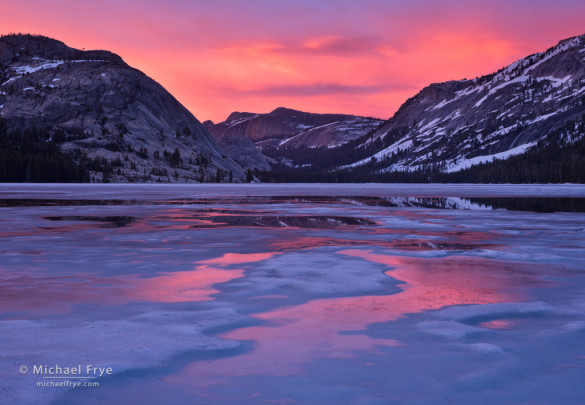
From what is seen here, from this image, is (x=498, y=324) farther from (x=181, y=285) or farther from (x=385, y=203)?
(x=385, y=203)

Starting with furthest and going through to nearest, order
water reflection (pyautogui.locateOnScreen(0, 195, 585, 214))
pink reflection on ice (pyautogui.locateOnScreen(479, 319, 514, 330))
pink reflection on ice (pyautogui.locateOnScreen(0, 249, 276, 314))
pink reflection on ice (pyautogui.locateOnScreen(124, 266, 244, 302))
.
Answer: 1. water reflection (pyautogui.locateOnScreen(0, 195, 585, 214))
2. pink reflection on ice (pyautogui.locateOnScreen(124, 266, 244, 302))
3. pink reflection on ice (pyautogui.locateOnScreen(0, 249, 276, 314))
4. pink reflection on ice (pyautogui.locateOnScreen(479, 319, 514, 330))

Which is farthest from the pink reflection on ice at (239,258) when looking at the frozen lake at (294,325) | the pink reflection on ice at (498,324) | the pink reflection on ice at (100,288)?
the pink reflection on ice at (498,324)

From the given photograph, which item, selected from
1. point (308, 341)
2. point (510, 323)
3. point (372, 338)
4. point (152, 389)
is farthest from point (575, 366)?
point (152, 389)

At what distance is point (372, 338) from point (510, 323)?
89.5 inches

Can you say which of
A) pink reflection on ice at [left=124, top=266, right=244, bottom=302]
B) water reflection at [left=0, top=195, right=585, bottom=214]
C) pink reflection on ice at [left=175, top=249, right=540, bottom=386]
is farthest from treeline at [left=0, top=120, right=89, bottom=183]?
pink reflection on ice at [left=175, top=249, right=540, bottom=386]

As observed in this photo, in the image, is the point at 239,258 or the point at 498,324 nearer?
the point at 498,324

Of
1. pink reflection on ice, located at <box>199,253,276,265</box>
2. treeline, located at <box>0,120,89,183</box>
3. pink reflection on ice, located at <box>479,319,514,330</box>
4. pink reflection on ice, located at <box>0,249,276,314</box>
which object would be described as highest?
treeline, located at <box>0,120,89,183</box>

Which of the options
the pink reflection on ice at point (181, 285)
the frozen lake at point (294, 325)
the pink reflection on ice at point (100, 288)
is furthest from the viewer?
the pink reflection on ice at point (181, 285)

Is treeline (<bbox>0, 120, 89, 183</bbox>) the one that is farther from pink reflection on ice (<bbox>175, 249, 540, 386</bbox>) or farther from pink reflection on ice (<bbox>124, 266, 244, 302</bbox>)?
pink reflection on ice (<bbox>175, 249, 540, 386</bbox>)

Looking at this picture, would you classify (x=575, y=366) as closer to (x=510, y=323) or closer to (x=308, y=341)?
(x=510, y=323)

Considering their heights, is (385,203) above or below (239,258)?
above

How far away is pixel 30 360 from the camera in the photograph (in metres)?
5.45

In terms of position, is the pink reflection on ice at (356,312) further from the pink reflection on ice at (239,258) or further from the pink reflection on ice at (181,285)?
the pink reflection on ice at (239,258)

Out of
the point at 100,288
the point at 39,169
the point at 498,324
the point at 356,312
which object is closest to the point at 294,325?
the point at 356,312
